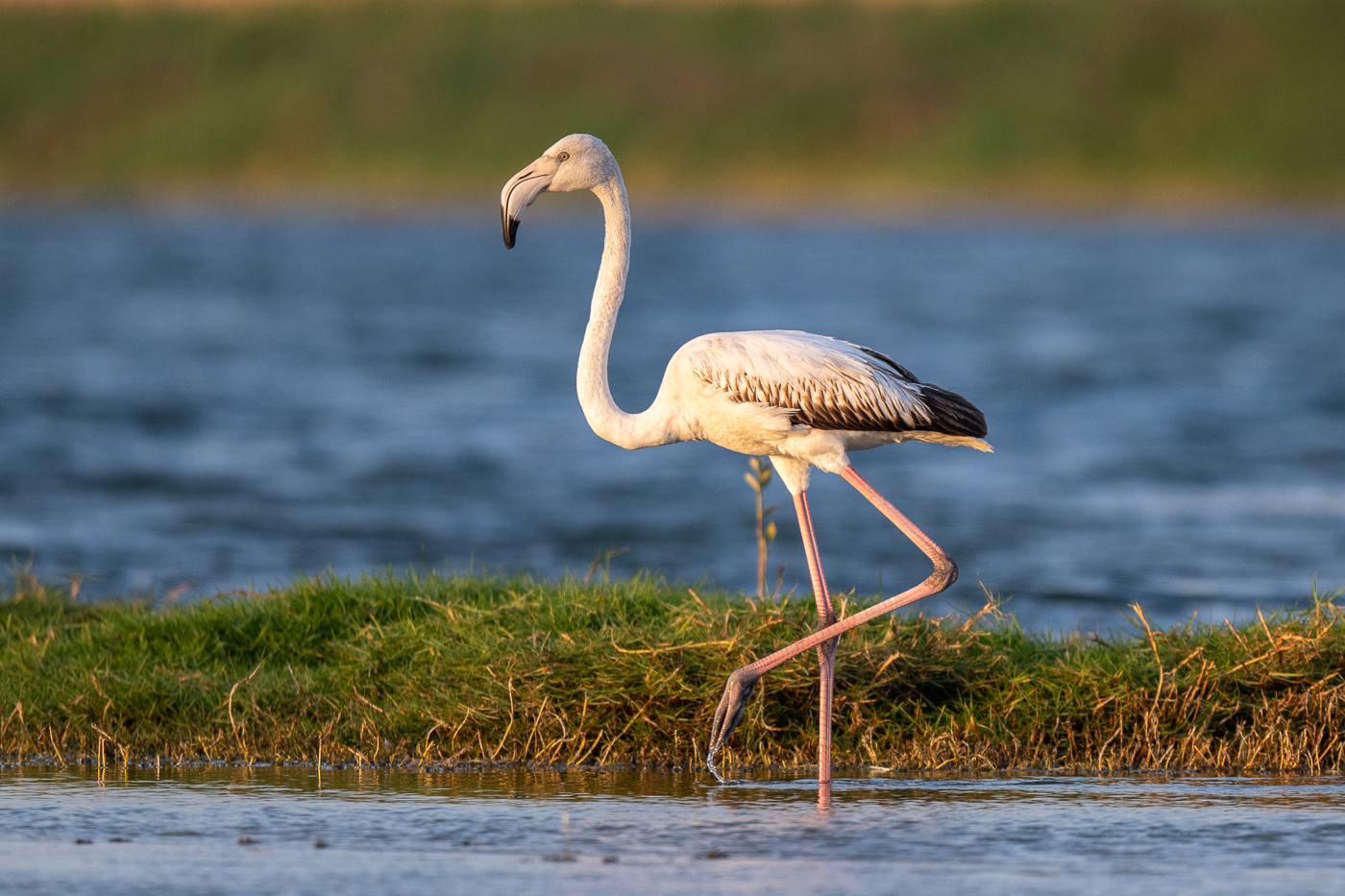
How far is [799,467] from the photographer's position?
22.7 feet

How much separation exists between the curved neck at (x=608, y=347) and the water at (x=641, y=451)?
2393 mm

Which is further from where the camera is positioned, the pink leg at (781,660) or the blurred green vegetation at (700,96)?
the blurred green vegetation at (700,96)

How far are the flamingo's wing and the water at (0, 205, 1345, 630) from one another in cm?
217

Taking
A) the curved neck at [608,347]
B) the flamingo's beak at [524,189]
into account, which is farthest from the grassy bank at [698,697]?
the flamingo's beak at [524,189]

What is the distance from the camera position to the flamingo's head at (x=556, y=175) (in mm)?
6832

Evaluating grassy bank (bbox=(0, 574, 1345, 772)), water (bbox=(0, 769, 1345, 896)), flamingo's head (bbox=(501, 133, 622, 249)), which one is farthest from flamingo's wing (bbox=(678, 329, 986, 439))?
water (bbox=(0, 769, 1345, 896))

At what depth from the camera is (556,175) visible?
688 centimetres

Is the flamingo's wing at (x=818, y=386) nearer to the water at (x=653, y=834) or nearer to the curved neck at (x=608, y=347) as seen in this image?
the curved neck at (x=608, y=347)

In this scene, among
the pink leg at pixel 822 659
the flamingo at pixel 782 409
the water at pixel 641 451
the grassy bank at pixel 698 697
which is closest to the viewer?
the pink leg at pixel 822 659

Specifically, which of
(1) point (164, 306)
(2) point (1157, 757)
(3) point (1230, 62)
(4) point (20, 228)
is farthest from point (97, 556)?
(3) point (1230, 62)

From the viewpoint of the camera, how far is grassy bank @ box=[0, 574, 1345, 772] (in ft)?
22.1

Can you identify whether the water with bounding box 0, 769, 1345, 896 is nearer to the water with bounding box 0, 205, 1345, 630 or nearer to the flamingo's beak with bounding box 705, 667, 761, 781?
the flamingo's beak with bounding box 705, 667, 761, 781

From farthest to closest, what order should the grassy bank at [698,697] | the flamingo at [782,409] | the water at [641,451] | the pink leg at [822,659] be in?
the water at [641,451], the grassy bank at [698,697], the flamingo at [782,409], the pink leg at [822,659]

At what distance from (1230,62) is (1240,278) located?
207ft
